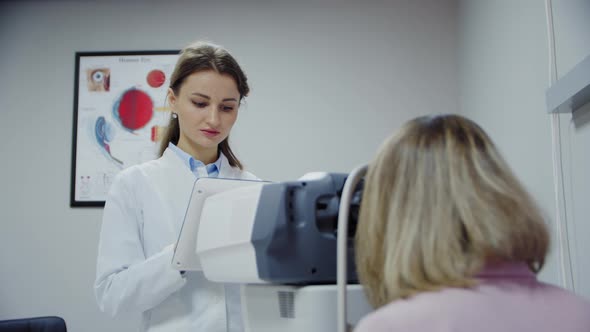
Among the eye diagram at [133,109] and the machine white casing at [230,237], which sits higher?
the eye diagram at [133,109]

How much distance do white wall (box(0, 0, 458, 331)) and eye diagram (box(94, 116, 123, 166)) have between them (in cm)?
15

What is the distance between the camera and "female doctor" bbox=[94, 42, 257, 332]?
1201 millimetres

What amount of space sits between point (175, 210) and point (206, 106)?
0.87 feet

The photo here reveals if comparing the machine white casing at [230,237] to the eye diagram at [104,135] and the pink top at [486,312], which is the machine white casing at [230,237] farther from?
A: the eye diagram at [104,135]

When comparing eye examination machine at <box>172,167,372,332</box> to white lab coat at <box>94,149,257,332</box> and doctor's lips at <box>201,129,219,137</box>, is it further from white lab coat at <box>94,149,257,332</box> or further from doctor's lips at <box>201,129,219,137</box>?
doctor's lips at <box>201,129,219,137</box>

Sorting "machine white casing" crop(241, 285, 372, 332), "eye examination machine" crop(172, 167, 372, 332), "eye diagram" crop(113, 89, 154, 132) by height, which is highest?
"eye diagram" crop(113, 89, 154, 132)

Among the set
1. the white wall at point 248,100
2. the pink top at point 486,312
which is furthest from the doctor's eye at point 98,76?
the pink top at point 486,312

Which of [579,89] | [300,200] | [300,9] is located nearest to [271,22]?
[300,9]

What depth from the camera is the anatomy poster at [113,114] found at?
2.67 metres

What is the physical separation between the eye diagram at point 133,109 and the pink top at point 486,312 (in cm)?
225

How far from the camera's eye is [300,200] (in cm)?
83

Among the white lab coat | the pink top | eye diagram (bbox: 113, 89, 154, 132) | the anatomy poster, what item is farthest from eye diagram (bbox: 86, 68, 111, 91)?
the pink top

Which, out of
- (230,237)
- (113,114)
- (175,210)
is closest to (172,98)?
(175,210)

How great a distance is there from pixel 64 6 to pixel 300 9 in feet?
3.92
